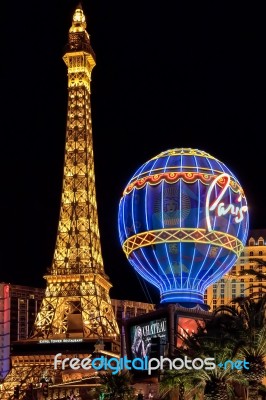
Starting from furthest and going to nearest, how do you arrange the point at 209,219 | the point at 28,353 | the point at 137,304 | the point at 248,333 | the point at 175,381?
the point at 137,304 → the point at 28,353 → the point at 209,219 → the point at 175,381 → the point at 248,333

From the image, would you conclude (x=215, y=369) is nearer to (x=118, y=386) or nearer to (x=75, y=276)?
(x=118, y=386)

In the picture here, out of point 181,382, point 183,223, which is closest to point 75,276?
point 183,223

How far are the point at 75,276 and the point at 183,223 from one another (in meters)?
49.5

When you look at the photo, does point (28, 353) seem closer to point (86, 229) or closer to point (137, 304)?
point (86, 229)

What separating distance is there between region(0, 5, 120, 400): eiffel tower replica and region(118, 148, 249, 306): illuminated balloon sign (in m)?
42.5

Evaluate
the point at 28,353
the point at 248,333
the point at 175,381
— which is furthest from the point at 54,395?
the point at 248,333

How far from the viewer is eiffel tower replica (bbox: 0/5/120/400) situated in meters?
102

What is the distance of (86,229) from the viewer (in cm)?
10656

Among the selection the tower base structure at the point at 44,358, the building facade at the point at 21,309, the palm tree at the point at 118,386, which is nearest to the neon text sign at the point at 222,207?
the palm tree at the point at 118,386

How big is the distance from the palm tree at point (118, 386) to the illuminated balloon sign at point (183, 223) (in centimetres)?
521

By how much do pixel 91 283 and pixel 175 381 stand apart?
188 ft

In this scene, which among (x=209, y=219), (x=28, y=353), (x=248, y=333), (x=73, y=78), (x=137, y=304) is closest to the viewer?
(x=248, y=333)

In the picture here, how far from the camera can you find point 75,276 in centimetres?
10562

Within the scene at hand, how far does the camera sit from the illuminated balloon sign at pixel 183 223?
188ft
